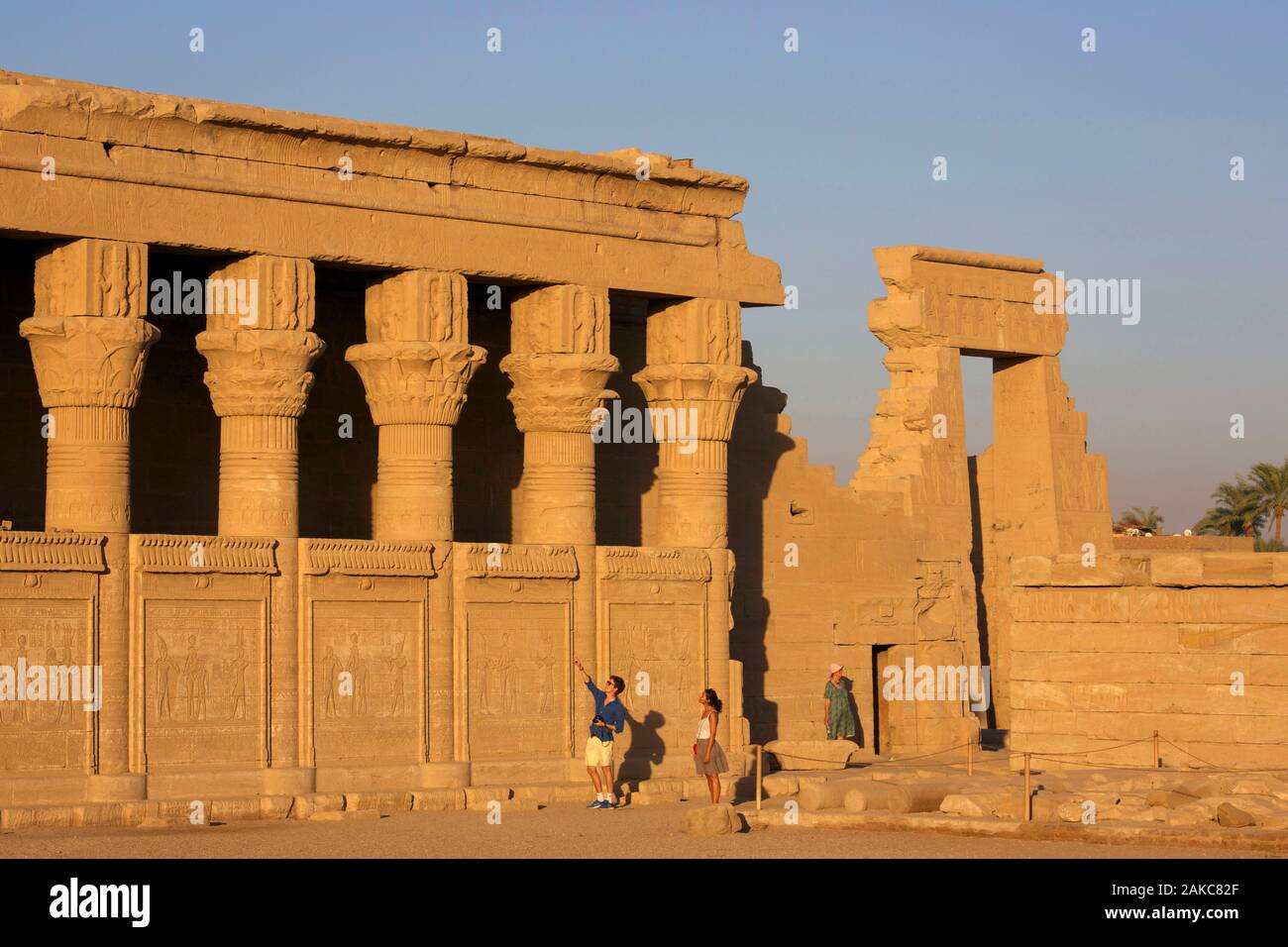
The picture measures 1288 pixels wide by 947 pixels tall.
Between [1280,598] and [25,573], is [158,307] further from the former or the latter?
[1280,598]

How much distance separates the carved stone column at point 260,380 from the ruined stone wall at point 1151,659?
25.0 ft

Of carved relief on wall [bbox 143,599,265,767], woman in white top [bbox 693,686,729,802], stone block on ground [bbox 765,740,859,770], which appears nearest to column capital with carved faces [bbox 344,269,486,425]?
carved relief on wall [bbox 143,599,265,767]

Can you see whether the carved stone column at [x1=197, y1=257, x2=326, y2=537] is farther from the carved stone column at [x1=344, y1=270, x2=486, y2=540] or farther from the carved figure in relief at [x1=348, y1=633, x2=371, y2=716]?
the carved figure in relief at [x1=348, y1=633, x2=371, y2=716]

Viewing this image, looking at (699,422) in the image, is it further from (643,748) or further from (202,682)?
(202,682)

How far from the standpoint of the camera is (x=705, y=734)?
63.5ft

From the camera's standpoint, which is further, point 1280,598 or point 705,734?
point 1280,598

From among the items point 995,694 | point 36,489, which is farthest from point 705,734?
point 995,694

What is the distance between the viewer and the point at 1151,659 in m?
21.8

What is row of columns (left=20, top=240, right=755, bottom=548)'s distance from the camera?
1909 cm

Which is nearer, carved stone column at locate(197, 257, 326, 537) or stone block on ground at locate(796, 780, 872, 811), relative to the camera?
stone block on ground at locate(796, 780, 872, 811)

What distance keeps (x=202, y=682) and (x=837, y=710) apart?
822cm

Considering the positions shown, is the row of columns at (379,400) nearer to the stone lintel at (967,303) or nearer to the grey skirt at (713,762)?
the grey skirt at (713,762)

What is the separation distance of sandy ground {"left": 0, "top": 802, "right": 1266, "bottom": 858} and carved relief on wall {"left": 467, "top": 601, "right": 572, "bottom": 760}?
8.35ft

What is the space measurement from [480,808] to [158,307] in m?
5.26
